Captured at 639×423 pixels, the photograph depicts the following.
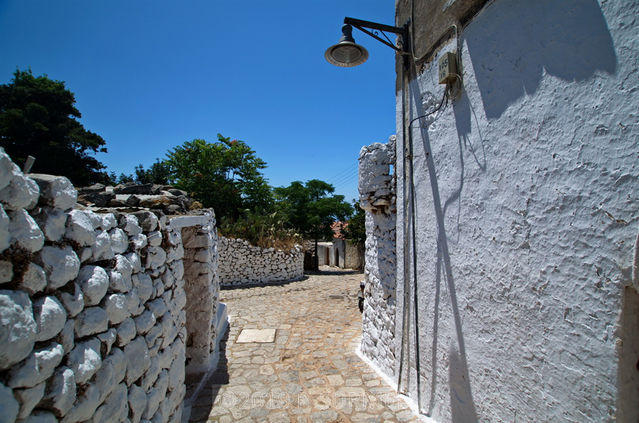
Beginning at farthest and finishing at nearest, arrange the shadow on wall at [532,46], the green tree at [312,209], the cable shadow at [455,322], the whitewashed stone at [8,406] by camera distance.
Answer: the green tree at [312,209]
the cable shadow at [455,322]
the shadow on wall at [532,46]
the whitewashed stone at [8,406]

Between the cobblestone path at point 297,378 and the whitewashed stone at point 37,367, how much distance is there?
106 inches

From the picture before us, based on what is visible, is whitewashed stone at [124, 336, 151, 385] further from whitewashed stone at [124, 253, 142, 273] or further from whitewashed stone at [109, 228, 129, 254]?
whitewashed stone at [109, 228, 129, 254]

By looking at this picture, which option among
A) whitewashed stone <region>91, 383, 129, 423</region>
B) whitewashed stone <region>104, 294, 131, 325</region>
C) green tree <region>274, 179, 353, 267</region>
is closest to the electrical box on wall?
whitewashed stone <region>104, 294, 131, 325</region>

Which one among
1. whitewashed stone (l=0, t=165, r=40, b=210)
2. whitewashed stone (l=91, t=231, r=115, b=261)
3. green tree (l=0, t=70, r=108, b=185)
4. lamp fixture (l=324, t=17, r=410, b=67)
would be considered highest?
green tree (l=0, t=70, r=108, b=185)

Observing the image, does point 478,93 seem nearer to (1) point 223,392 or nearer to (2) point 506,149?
(2) point 506,149

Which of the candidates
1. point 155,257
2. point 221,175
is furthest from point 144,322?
point 221,175

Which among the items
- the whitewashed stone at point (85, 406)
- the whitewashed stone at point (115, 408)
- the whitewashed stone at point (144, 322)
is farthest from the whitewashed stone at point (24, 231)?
the whitewashed stone at point (144, 322)

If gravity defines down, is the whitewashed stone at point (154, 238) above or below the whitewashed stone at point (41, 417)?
above

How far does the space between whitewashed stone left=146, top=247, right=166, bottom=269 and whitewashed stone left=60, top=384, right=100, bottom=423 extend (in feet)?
3.32

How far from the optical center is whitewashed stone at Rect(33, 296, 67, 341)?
123 centimetres

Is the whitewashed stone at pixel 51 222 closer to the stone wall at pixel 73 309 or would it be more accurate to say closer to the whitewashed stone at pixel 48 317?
the stone wall at pixel 73 309

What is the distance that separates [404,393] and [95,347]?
11.4 feet

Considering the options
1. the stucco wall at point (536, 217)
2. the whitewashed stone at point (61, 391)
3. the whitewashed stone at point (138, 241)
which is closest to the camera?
the whitewashed stone at point (61, 391)

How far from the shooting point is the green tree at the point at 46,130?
39.8 feet
